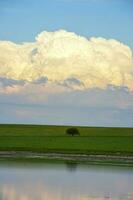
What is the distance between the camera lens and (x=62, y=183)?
25.2 metres

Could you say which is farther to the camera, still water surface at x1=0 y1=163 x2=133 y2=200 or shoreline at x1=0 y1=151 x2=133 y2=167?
shoreline at x1=0 y1=151 x2=133 y2=167

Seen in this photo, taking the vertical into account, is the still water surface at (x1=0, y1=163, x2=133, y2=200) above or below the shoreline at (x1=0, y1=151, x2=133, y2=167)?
below

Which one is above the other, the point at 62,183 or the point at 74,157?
the point at 74,157

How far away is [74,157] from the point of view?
4397 cm

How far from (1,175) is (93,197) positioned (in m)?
8.40

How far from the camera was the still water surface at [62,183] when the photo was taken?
21016 mm

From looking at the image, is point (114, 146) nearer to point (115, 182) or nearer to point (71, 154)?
point (71, 154)

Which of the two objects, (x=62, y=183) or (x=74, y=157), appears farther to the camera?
(x=74, y=157)

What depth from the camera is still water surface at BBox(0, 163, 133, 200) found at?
21016 millimetres

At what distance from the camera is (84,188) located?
23.5 m

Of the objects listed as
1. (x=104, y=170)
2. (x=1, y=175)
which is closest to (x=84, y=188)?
(x=1, y=175)

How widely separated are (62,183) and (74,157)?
18.8 meters

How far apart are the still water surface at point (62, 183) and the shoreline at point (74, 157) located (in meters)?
6.31

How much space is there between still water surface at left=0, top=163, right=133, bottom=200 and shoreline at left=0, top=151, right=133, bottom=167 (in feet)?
20.7
